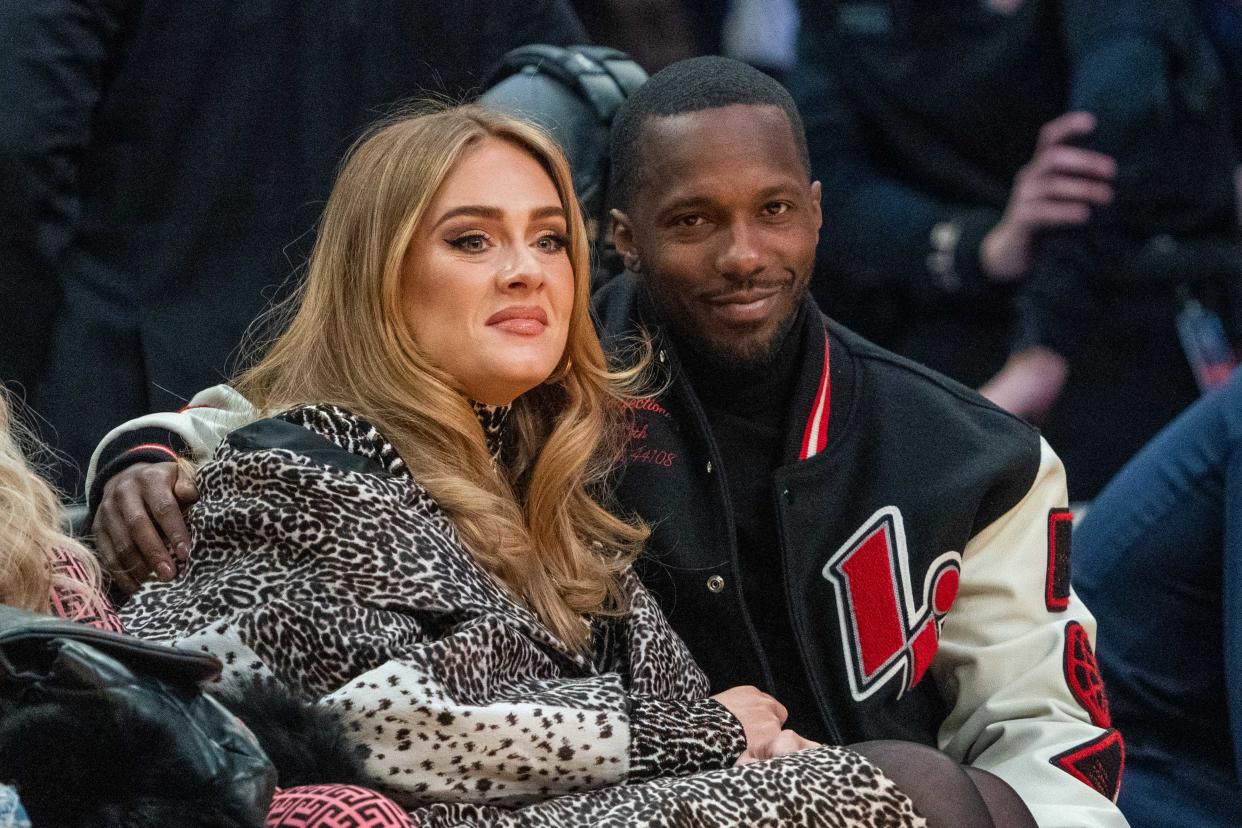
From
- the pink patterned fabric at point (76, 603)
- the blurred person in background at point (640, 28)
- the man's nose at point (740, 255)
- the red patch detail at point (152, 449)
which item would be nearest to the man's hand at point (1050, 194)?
the blurred person in background at point (640, 28)

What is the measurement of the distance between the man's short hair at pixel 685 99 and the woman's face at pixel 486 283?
0.38 meters

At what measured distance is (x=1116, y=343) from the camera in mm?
4719

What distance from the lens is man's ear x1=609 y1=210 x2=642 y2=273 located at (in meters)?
3.27

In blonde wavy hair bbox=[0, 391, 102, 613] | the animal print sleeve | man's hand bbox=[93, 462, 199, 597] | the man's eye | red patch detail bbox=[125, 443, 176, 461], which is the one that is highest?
the man's eye

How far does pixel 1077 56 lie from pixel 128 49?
2319 mm

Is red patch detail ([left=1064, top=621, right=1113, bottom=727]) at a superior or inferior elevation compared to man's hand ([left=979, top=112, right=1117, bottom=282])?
inferior

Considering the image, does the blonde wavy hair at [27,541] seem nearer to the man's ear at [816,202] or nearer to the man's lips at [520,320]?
the man's lips at [520,320]

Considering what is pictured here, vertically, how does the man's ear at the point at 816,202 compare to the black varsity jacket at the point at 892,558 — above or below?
above

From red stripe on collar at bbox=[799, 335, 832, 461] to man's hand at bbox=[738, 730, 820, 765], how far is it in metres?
0.52

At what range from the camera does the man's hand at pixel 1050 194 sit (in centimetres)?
461

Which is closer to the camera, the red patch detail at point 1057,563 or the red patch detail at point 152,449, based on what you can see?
the red patch detail at point 152,449

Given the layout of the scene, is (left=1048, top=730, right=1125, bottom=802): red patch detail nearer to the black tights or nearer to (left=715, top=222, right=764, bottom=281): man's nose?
the black tights

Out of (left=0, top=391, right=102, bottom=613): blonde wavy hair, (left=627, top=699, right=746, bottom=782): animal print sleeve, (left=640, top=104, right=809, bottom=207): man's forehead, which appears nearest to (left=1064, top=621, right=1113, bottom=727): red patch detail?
(left=627, top=699, right=746, bottom=782): animal print sleeve

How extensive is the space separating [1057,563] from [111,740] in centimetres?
167
